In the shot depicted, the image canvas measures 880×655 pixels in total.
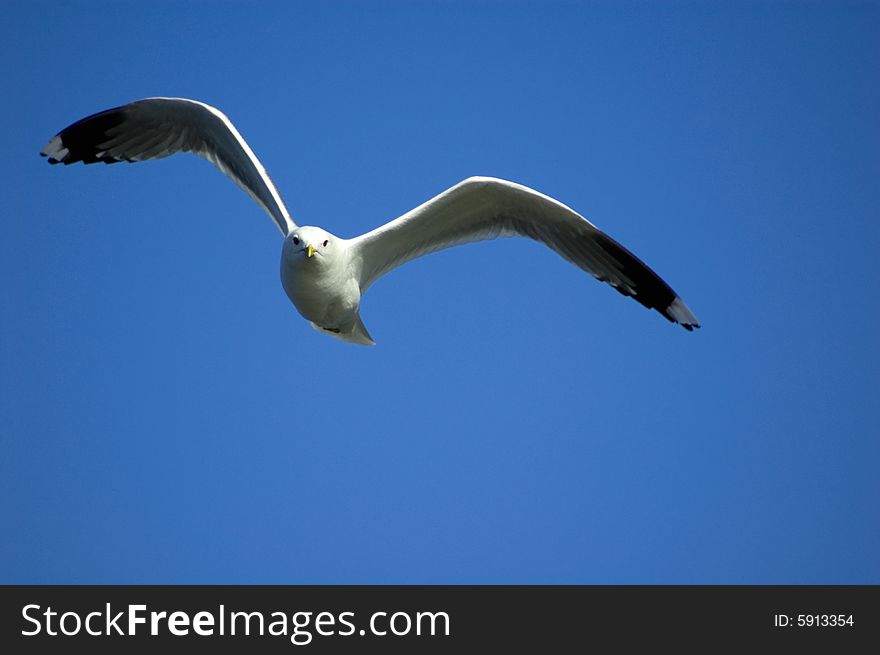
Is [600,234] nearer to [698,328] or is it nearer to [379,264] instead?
[698,328]

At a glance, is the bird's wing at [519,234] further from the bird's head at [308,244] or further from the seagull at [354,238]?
the bird's head at [308,244]

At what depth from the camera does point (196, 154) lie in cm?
707

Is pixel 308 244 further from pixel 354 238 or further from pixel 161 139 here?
pixel 161 139

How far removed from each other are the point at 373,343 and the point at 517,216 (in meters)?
1.49

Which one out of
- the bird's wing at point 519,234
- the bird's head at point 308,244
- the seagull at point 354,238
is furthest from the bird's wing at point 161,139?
the bird's wing at point 519,234

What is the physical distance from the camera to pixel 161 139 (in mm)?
7160

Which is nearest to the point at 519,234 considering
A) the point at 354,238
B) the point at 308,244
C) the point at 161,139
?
the point at 354,238

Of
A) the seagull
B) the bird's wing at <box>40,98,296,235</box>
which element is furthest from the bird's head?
the bird's wing at <box>40,98,296,235</box>

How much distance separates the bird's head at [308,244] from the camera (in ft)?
18.9

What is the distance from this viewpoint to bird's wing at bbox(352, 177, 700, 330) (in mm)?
6402

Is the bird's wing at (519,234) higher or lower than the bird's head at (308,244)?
higher

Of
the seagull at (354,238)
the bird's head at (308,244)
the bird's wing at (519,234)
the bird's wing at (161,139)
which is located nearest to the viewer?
the bird's head at (308,244)

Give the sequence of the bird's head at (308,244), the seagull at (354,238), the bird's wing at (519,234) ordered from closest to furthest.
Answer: the bird's head at (308,244), the seagull at (354,238), the bird's wing at (519,234)

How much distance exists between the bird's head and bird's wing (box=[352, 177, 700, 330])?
439 mm
